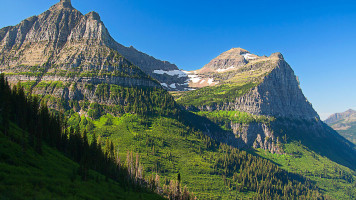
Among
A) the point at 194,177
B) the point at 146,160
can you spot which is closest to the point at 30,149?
the point at 146,160

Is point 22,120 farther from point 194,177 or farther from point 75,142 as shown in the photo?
point 194,177

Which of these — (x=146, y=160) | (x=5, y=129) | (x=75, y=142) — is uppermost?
(x=5, y=129)

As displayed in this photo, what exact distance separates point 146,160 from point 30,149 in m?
140

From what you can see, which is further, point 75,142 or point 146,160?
point 146,160

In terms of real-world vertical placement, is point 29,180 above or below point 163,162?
above

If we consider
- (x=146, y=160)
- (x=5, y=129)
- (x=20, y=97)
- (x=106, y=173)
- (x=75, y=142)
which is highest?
(x=20, y=97)

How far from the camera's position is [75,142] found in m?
96.5

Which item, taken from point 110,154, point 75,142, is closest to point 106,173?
point 75,142

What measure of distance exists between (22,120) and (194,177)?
482 feet

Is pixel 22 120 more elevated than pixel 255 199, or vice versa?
pixel 22 120

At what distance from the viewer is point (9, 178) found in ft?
119

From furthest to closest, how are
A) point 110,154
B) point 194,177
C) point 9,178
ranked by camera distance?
1. point 194,177
2. point 110,154
3. point 9,178

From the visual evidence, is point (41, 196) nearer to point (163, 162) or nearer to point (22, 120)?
point (22, 120)

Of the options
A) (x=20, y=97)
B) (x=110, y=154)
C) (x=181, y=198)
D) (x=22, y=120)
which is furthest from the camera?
(x=110, y=154)
